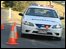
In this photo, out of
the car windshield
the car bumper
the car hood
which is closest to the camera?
the car bumper

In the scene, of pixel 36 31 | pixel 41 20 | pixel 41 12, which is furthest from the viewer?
pixel 41 12

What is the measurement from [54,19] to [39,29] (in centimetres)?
111

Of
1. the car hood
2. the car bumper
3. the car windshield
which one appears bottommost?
the car bumper

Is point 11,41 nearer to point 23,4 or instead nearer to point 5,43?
point 5,43

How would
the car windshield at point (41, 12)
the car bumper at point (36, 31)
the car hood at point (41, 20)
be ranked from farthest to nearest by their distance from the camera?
the car windshield at point (41, 12), the car hood at point (41, 20), the car bumper at point (36, 31)

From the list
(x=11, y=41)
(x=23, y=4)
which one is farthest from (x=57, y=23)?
(x=23, y=4)

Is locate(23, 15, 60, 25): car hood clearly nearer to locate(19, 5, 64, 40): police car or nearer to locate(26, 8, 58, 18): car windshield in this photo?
locate(19, 5, 64, 40): police car

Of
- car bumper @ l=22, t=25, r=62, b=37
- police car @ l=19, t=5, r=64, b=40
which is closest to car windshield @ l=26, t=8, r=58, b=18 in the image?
police car @ l=19, t=5, r=64, b=40

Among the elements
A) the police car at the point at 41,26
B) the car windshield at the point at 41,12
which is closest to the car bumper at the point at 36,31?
the police car at the point at 41,26

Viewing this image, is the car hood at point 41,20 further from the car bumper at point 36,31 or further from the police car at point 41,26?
the car bumper at point 36,31

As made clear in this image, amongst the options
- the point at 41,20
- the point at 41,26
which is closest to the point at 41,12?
the point at 41,20

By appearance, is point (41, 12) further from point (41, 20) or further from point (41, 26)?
point (41, 26)

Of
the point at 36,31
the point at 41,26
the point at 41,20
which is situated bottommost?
the point at 36,31

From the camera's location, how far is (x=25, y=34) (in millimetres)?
13422
